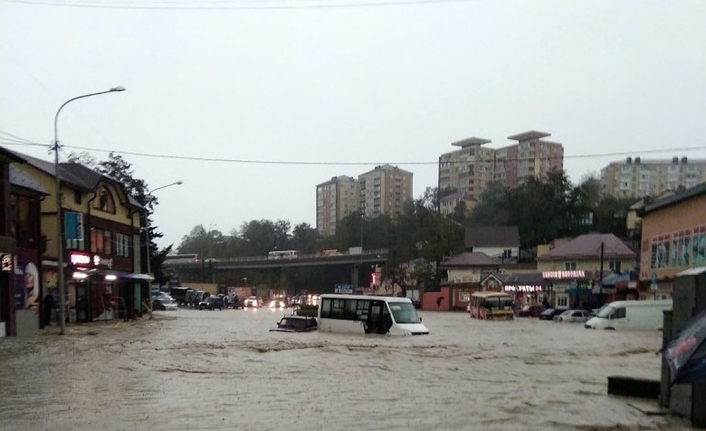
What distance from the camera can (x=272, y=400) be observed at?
42.7 ft

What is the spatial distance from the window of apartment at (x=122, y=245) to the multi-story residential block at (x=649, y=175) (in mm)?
107263

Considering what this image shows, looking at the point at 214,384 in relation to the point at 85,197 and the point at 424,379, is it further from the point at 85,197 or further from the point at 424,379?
the point at 85,197

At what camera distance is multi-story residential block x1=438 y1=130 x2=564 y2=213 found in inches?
6078

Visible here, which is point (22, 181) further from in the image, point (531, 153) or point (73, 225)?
point (531, 153)

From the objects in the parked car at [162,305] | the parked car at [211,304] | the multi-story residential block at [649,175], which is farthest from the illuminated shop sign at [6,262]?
the multi-story residential block at [649,175]

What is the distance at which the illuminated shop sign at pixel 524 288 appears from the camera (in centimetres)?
8131

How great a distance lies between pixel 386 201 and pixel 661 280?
5131 inches

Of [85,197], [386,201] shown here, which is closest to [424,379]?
[85,197]

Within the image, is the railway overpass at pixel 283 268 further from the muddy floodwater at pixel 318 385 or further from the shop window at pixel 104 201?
the muddy floodwater at pixel 318 385

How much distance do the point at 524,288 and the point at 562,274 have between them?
7792 millimetres

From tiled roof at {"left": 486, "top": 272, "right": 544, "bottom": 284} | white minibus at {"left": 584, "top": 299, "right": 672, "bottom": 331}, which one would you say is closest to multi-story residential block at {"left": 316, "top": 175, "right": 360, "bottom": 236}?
tiled roof at {"left": 486, "top": 272, "right": 544, "bottom": 284}

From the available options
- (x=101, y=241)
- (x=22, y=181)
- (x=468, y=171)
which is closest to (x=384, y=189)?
(x=468, y=171)

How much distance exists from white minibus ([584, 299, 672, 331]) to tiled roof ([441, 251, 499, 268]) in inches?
2122

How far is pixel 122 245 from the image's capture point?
51.7 m
